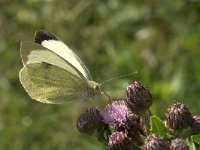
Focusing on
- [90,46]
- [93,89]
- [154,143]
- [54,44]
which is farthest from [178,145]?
[90,46]

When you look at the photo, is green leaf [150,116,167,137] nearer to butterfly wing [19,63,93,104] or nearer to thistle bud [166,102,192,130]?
thistle bud [166,102,192,130]

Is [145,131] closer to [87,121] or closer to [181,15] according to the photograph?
[87,121]

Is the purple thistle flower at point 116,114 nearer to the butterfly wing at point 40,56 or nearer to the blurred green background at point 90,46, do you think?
the butterfly wing at point 40,56

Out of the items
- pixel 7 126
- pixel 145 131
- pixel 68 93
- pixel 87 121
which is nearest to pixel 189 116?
pixel 145 131

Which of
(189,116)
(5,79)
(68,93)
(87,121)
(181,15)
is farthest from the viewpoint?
(5,79)

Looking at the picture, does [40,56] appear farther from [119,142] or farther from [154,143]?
[154,143]

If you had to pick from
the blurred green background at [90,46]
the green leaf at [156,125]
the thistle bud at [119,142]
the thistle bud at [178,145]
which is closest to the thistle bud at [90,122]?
the thistle bud at [119,142]
